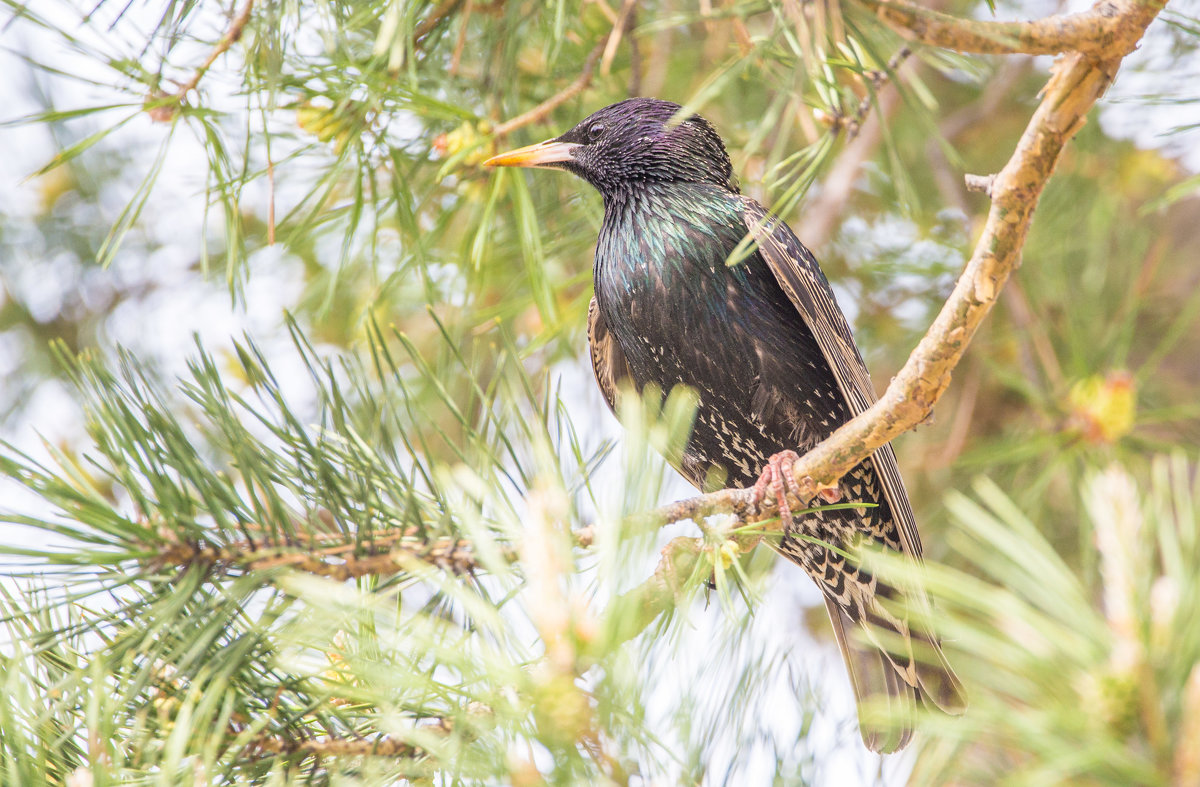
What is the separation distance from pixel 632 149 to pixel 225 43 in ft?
3.99

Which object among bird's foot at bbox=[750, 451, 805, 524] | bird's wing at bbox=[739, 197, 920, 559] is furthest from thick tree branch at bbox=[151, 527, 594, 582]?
bird's wing at bbox=[739, 197, 920, 559]

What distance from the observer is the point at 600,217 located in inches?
102

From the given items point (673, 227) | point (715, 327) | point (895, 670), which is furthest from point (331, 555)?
point (895, 670)

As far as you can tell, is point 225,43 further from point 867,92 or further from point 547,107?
point 867,92

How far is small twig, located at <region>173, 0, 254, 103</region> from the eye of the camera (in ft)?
5.09

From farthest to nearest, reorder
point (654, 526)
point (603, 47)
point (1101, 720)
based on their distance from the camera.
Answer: point (603, 47) < point (654, 526) < point (1101, 720)

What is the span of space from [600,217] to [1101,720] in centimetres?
203

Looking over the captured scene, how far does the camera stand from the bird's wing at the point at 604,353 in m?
2.57

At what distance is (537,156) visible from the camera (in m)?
2.29

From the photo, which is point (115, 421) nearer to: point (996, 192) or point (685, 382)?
point (996, 192)

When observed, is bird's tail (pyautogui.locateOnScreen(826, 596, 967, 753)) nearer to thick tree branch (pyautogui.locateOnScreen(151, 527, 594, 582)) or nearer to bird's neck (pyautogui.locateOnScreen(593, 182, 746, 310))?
bird's neck (pyautogui.locateOnScreen(593, 182, 746, 310))

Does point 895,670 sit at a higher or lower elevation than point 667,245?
lower

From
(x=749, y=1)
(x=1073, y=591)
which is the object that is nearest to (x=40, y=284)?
(x=749, y=1)

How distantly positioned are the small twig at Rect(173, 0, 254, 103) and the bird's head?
39.0 inches
